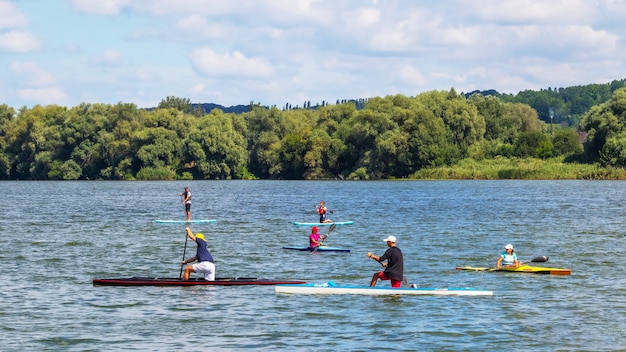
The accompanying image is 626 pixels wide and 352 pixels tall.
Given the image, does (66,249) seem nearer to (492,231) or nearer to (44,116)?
(492,231)

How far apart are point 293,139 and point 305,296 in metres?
120

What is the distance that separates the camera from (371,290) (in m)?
28.7

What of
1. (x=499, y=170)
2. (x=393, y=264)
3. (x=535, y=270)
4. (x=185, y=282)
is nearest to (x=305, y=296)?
(x=393, y=264)

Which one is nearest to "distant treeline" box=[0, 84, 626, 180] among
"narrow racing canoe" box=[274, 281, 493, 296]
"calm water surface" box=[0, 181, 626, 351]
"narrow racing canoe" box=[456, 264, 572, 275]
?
"calm water surface" box=[0, 181, 626, 351]

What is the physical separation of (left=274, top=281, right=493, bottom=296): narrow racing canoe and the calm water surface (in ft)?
0.86

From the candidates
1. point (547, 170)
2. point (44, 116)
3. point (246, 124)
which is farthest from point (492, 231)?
point (44, 116)

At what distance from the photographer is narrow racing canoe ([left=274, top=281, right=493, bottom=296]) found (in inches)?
1125

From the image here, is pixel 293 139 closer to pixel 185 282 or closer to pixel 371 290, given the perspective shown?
pixel 185 282

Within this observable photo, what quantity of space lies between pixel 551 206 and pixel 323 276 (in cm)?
4560

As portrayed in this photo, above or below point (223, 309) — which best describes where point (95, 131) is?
above

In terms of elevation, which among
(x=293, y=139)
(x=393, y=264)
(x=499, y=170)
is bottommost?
(x=393, y=264)

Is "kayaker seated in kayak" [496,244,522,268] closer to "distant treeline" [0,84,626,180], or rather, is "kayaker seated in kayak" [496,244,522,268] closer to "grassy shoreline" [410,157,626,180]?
"distant treeline" [0,84,626,180]

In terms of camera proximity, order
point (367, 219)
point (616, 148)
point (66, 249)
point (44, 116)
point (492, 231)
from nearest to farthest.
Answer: point (66, 249)
point (492, 231)
point (367, 219)
point (616, 148)
point (44, 116)

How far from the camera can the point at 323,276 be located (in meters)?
34.5
